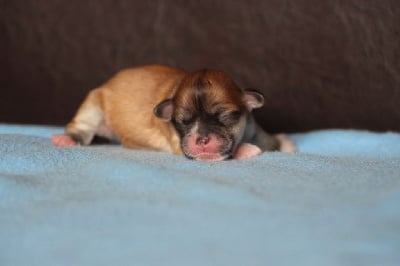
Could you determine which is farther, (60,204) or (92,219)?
(60,204)

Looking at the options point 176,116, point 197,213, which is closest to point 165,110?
point 176,116

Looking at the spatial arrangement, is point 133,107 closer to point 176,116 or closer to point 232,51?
point 176,116

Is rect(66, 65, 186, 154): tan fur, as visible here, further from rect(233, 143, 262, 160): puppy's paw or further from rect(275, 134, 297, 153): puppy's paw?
rect(275, 134, 297, 153): puppy's paw

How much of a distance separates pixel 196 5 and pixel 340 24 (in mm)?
796

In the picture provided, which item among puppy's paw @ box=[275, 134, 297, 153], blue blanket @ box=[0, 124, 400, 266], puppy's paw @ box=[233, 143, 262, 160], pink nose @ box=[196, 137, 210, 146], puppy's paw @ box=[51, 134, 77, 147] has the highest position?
blue blanket @ box=[0, 124, 400, 266]

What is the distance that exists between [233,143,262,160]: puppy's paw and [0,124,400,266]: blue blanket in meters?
0.37

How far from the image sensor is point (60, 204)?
4.96 feet

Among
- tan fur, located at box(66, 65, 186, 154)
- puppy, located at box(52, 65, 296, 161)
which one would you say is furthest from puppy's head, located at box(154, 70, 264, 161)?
tan fur, located at box(66, 65, 186, 154)

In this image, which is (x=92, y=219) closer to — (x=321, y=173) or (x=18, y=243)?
(x=18, y=243)

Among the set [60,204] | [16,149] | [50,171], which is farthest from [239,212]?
[16,149]

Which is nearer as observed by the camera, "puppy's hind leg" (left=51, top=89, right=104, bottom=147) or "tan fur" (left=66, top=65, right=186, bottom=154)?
"tan fur" (left=66, top=65, right=186, bottom=154)

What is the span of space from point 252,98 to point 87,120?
3.07 ft

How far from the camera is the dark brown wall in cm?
299

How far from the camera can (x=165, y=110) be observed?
2.62 m
